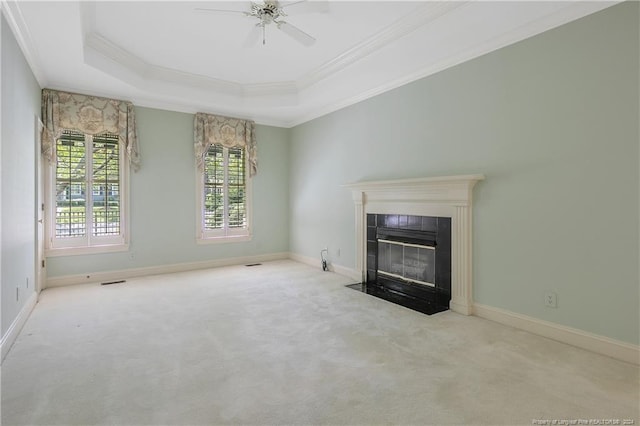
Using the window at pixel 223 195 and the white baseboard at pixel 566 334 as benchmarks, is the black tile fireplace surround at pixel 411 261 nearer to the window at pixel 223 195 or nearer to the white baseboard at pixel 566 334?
the white baseboard at pixel 566 334

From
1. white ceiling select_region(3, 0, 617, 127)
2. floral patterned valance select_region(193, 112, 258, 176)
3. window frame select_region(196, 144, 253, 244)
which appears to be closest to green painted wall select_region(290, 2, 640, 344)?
white ceiling select_region(3, 0, 617, 127)

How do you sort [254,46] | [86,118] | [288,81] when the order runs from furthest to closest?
[288,81] → [86,118] → [254,46]

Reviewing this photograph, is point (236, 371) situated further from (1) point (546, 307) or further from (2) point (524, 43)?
(2) point (524, 43)

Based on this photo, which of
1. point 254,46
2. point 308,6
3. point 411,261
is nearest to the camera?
point 308,6

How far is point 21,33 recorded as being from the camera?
123 inches

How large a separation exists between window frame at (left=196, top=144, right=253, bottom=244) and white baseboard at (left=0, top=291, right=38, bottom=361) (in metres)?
2.53

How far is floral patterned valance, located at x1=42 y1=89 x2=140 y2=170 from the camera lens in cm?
465

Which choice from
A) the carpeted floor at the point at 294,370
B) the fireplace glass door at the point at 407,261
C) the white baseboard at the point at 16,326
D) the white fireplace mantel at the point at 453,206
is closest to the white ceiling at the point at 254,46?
the white fireplace mantel at the point at 453,206

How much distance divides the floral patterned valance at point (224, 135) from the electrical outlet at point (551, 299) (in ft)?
16.5

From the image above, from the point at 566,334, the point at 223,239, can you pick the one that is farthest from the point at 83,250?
the point at 566,334

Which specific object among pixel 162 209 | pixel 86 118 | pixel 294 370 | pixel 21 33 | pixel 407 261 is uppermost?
pixel 21 33

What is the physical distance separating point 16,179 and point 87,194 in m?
2.04

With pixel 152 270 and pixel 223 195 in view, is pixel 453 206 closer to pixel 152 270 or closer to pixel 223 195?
pixel 223 195

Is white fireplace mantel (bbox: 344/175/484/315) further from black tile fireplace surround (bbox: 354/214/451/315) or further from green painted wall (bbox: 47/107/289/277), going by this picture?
green painted wall (bbox: 47/107/289/277)
